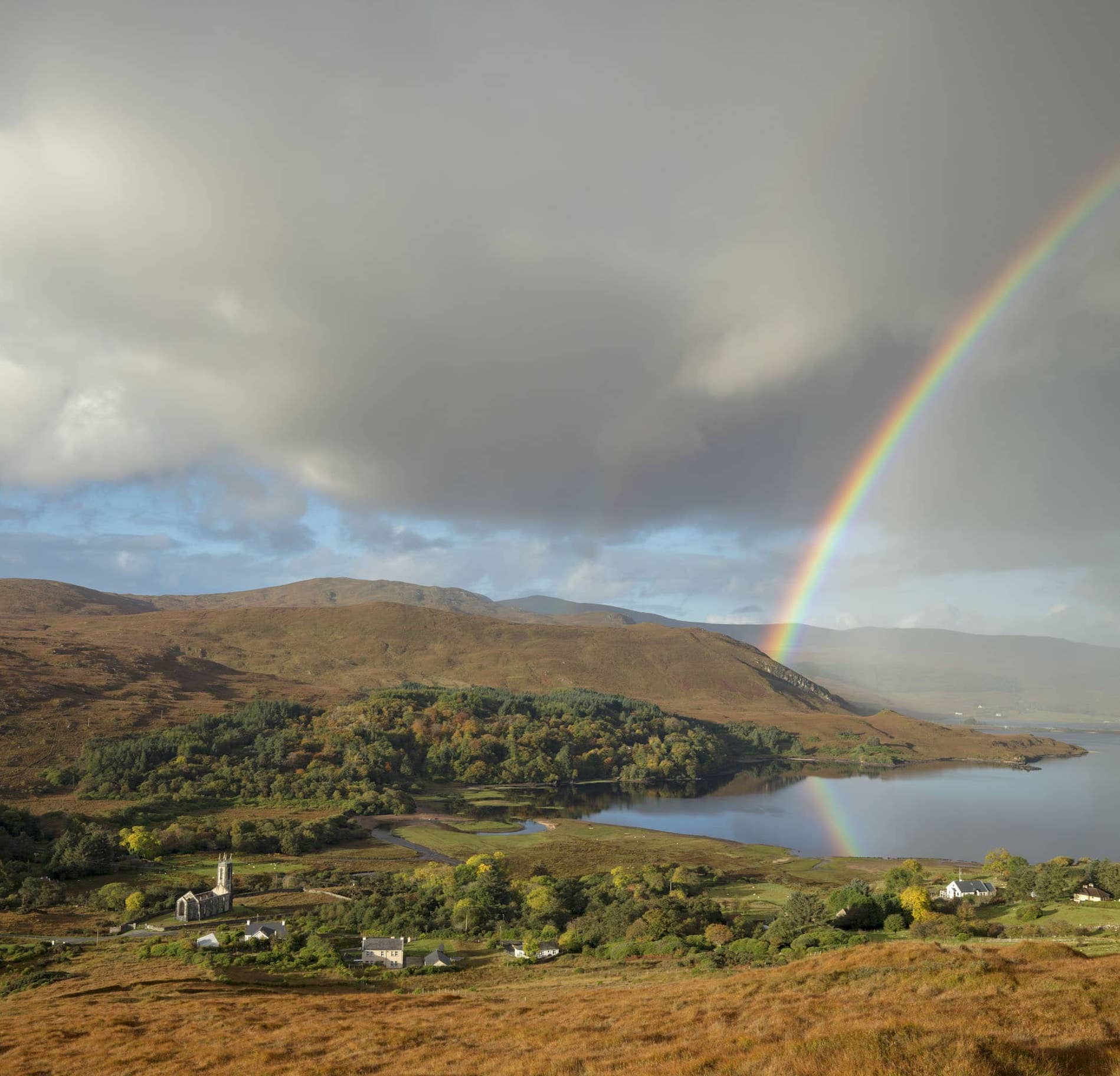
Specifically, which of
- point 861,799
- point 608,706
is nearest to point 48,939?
point 861,799

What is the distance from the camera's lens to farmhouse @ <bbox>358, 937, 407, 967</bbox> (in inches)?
1437

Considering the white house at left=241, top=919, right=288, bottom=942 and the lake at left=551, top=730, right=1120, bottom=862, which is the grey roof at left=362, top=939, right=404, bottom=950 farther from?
the lake at left=551, top=730, right=1120, bottom=862

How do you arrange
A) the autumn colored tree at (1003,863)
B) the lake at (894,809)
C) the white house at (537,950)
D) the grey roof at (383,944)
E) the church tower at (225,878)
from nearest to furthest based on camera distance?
1. the grey roof at (383,944)
2. the white house at (537,950)
3. the church tower at (225,878)
4. the autumn colored tree at (1003,863)
5. the lake at (894,809)

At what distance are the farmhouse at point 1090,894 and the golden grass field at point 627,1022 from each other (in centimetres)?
2133

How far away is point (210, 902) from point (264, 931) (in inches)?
401

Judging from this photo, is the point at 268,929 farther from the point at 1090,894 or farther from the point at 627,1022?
the point at 1090,894

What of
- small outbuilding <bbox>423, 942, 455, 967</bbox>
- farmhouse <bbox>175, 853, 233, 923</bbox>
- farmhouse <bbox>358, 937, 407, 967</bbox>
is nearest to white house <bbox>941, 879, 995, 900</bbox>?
small outbuilding <bbox>423, 942, 455, 967</bbox>

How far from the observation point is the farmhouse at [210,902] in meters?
46.8

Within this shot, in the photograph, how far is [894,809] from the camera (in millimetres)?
101688

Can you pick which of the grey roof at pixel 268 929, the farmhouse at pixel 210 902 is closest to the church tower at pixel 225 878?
the farmhouse at pixel 210 902

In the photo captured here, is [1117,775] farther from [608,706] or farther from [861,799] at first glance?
[608,706]

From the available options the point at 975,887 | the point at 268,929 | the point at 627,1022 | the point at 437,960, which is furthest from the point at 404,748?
the point at 627,1022

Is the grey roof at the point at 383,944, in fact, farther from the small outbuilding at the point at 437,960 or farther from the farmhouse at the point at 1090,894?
the farmhouse at the point at 1090,894

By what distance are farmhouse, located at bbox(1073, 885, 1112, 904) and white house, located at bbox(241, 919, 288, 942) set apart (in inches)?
1757
